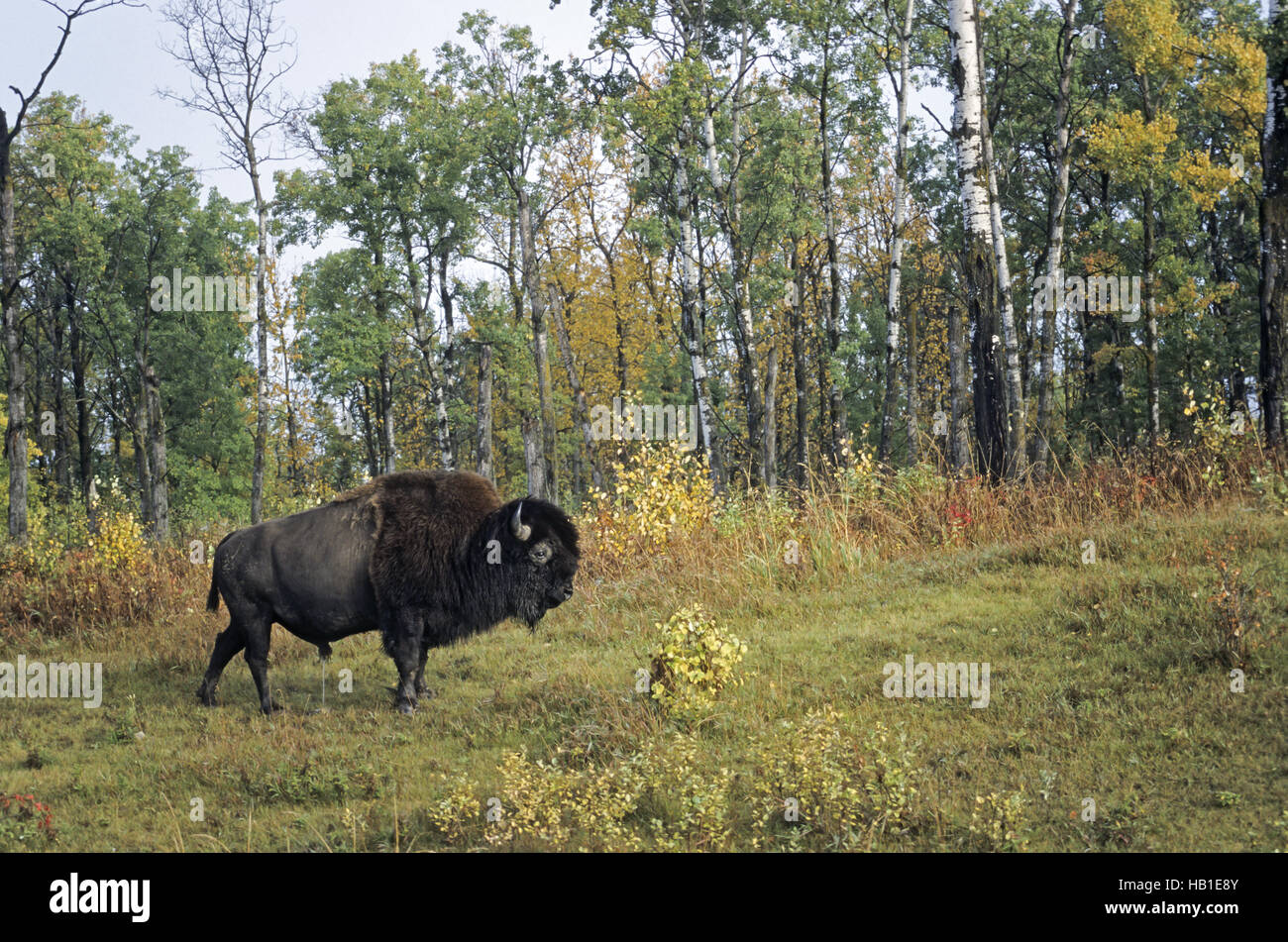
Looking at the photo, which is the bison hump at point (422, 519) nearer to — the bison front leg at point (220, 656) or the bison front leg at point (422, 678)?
the bison front leg at point (422, 678)

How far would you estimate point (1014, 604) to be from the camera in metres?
9.18

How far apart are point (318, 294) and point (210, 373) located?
311 inches

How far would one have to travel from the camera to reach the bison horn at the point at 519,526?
9.22 metres

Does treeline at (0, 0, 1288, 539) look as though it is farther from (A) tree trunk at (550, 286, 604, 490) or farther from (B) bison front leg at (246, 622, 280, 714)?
(B) bison front leg at (246, 622, 280, 714)

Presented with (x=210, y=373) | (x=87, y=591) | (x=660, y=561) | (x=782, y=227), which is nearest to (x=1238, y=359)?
(x=782, y=227)

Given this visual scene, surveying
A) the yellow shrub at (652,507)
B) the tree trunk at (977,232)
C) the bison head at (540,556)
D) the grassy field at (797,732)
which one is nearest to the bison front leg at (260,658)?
the grassy field at (797,732)

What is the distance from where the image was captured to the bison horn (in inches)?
363

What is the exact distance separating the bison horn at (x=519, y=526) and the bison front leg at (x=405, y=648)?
4.26ft

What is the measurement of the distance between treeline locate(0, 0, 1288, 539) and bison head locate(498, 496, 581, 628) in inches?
477

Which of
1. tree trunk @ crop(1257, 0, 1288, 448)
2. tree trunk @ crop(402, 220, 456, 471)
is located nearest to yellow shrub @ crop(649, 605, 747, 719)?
tree trunk @ crop(1257, 0, 1288, 448)

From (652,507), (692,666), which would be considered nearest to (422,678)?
(692,666)

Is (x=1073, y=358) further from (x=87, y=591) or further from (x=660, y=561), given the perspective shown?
(x=87, y=591)
